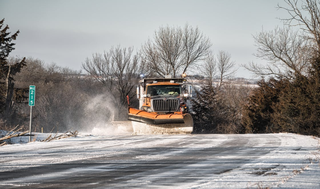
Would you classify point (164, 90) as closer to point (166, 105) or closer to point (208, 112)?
point (166, 105)

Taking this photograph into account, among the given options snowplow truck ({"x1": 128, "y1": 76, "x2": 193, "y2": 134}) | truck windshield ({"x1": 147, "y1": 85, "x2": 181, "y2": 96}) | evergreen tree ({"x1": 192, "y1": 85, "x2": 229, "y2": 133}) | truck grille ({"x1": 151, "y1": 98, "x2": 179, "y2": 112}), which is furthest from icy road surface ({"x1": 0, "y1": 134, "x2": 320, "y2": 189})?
evergreen tree ({"x1": 192, "y1": 85, "x2": 229, "y2": 133})

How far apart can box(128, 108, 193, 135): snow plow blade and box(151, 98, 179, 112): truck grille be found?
2.96 ft

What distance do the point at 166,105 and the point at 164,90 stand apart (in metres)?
0.94

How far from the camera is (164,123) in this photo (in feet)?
58.0

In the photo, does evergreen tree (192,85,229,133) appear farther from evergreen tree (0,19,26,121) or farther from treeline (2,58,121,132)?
evergreen tree (0,19,26,121)

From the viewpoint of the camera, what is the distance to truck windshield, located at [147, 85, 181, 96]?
778 inches

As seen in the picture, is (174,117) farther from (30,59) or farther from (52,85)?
(30,59)

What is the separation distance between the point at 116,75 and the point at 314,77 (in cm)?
2790

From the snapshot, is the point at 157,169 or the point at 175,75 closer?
the point at 157,169

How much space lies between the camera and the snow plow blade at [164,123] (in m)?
17.7

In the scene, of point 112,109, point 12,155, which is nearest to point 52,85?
point 112,109

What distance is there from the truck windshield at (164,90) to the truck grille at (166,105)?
0.46 m

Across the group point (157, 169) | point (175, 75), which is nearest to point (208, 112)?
point (175, 75)

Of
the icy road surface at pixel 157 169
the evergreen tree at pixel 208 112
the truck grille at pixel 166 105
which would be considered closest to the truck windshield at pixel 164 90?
the truck grille at pixel 166 105
